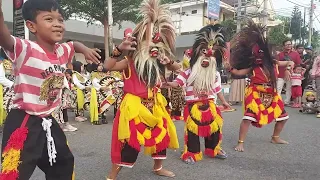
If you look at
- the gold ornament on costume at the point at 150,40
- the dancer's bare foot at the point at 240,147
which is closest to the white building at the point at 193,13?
the dancer's bare foot at the point at 240,147

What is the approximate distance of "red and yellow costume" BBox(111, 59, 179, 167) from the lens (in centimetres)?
328

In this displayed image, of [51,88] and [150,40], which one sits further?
[150,40]

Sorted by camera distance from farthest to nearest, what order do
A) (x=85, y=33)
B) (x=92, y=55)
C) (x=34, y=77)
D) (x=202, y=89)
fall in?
(x=85, y=33)
(x=202, y=89)
(x=92, y=55)
(x=34, y=77)

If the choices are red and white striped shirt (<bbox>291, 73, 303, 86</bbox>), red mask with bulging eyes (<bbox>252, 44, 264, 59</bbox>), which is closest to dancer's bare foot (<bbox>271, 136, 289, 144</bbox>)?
red mask with bulging eyes (<bbox>252, 44, 264, 59</bbox>)

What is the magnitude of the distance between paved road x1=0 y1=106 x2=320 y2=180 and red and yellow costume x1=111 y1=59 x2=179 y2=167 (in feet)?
1.44

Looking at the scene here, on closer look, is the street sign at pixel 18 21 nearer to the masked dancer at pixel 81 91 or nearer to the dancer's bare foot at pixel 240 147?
the masked dancer at pixel 81 91

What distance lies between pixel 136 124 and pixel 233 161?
1688 mm

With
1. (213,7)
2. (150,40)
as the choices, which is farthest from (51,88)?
(213,7)

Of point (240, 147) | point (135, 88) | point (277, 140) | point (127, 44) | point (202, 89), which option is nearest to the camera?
point (127, 44)

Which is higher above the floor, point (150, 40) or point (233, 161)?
point (150, 40)

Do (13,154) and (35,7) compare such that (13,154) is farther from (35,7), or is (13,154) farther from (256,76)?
(256,76)

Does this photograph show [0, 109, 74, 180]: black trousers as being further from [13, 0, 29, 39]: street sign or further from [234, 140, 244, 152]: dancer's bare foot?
[13, 0, 29, 39]: street sign

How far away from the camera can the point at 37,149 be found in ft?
7.68

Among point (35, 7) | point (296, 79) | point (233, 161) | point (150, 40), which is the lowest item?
point (233, 161)
